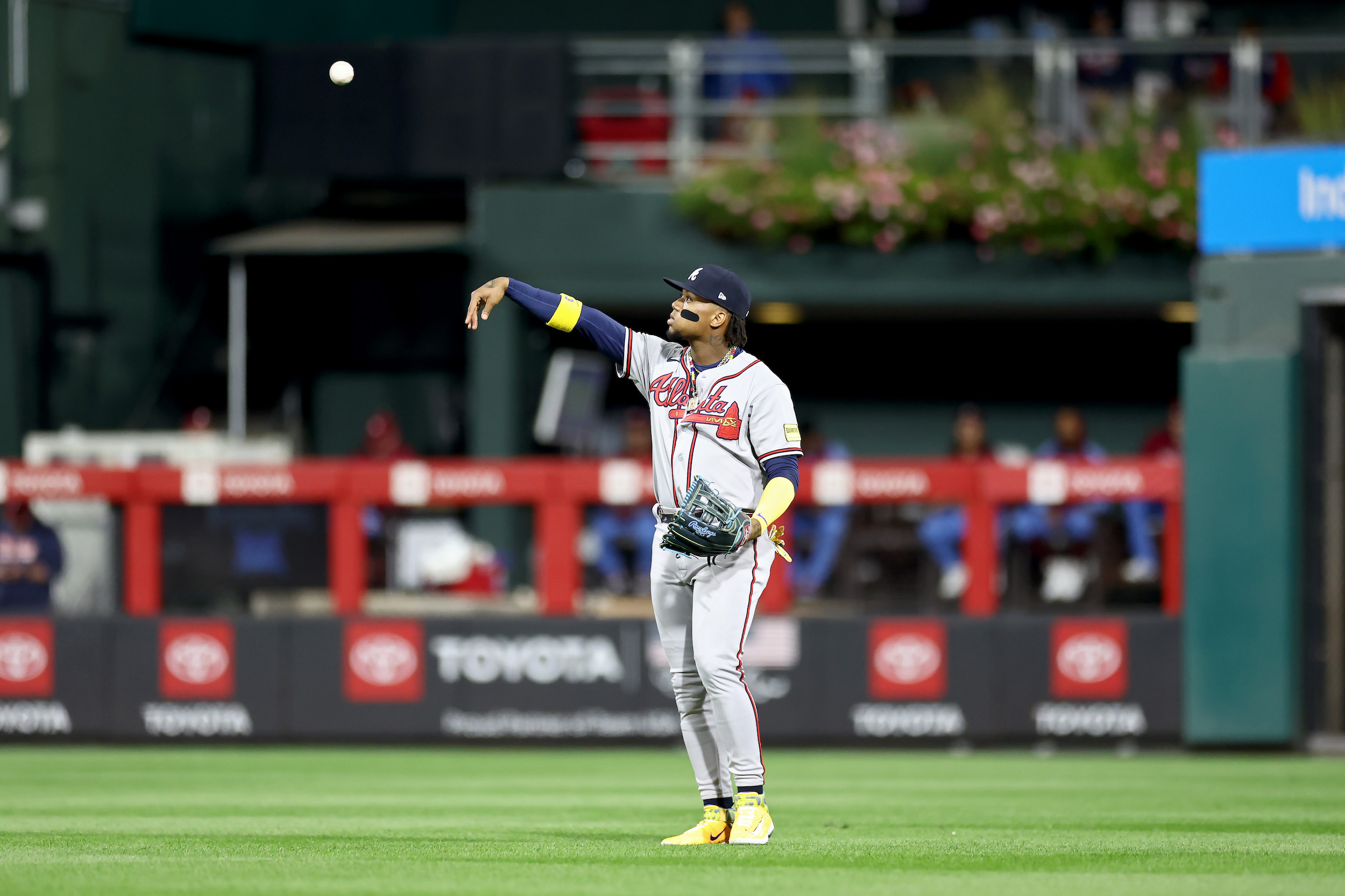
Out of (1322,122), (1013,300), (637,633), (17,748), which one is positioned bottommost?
(17,748)

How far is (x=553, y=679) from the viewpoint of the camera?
13.4m

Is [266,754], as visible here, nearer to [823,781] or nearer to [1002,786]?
[823,781]

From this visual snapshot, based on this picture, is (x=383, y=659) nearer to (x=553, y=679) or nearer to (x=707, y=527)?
(x=553, y=679)

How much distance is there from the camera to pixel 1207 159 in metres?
13.0

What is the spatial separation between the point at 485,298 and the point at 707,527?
3.81ft

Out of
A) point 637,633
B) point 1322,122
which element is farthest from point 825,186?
point 637,633

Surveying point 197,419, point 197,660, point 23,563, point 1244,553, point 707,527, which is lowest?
point 197,660

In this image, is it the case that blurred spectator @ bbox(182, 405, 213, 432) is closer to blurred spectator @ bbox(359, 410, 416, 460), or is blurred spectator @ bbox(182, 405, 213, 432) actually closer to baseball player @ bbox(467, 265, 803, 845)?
blurred spectator @ bbox(359, 410, 416, 460)

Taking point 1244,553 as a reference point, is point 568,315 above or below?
above

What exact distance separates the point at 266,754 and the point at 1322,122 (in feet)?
31.7

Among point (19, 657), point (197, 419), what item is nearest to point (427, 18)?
point (197, 419)

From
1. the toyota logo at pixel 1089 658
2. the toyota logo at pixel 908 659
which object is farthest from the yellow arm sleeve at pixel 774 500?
the toyota logo at pixel 1089 658

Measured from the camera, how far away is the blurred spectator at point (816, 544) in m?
13.3

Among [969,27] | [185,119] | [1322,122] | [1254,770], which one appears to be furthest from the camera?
[969,27]
